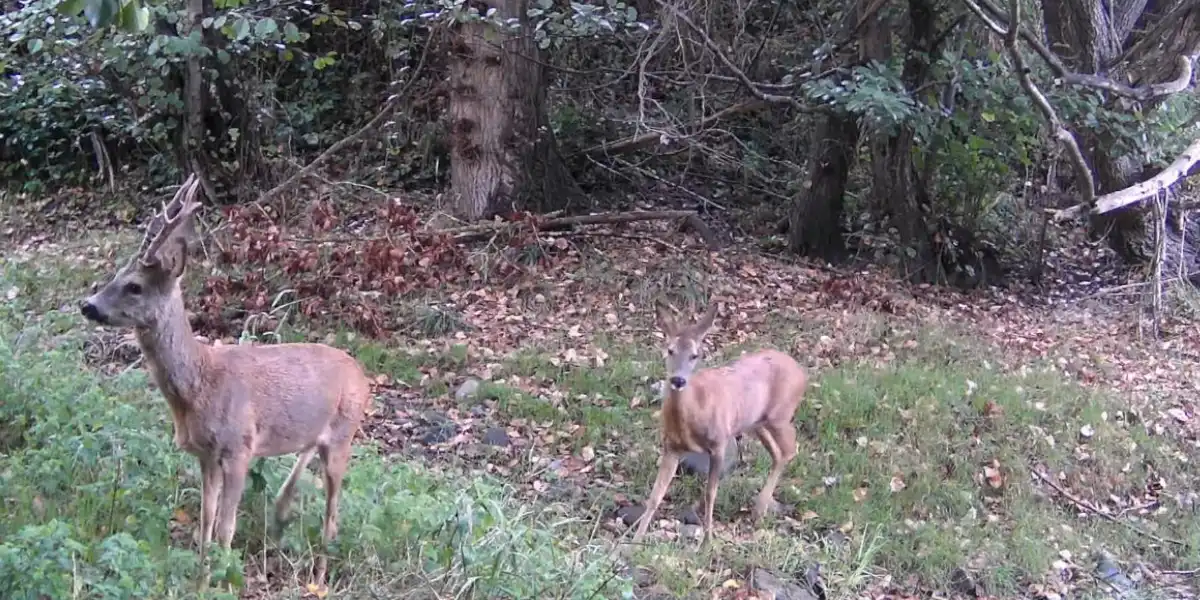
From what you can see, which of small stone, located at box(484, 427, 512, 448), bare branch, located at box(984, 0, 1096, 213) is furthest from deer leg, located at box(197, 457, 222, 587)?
bare branch, located at box(984, 0, 1096, 213)

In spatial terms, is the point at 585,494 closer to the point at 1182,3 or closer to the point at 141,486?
the point at 141,486

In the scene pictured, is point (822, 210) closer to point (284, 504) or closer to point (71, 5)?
point (284, 504)

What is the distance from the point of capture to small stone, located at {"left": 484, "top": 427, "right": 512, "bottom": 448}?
709cm

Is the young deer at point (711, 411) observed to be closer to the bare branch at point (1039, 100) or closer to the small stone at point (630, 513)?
the small stone at point (630, 513)

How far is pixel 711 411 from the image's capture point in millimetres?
6445

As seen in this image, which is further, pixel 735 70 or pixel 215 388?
pixel 735 70

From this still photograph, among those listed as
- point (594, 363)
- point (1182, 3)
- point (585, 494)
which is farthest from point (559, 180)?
point (1182, 3)

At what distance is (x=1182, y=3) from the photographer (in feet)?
38.3

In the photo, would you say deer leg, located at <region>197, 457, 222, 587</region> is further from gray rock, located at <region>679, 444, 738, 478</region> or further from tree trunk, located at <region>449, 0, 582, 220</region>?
tree trunk, located at <region>449, 0, 582, 220</region>

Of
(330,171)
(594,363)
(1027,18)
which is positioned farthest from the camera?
(330,171)

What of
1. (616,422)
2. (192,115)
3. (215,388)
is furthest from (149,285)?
(192,115)

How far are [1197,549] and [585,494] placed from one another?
3544 millimetres

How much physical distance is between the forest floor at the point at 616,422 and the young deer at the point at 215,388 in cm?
24

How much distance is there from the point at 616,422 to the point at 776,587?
1.95m
